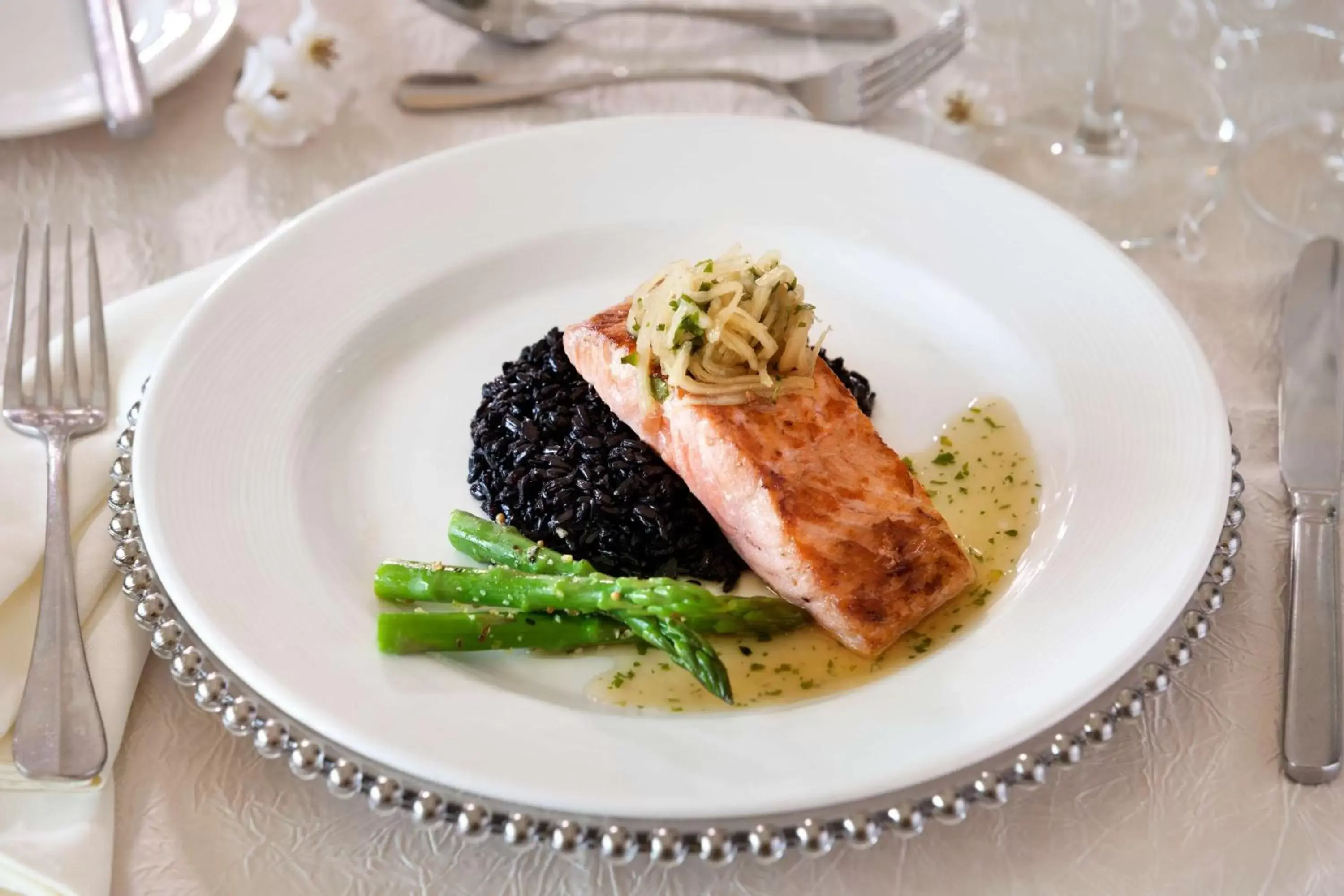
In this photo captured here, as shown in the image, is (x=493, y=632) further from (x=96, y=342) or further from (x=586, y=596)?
(x=96, y=342)

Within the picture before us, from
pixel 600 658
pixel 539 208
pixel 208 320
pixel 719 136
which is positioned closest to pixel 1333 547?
pixel 600 658

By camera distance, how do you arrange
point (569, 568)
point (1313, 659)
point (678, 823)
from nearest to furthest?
point (678, 823), point (1313, 659), point (569, 568)

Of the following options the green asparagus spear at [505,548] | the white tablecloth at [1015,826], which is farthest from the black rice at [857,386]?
the white tablecloth at [1015,826]

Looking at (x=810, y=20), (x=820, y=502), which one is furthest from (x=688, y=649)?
(x=810, y=20)

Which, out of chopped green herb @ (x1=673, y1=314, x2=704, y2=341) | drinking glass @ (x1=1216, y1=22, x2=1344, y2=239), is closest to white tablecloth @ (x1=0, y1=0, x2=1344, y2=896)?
drinking glass @ (x1=1216, y1=22, x2=1344, y2=239)

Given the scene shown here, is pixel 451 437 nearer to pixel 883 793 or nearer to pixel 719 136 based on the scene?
pixel 719 136

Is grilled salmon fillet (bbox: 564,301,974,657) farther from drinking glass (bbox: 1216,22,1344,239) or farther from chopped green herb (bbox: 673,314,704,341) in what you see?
drinking glass (bbox: 1216,22,1344,239)

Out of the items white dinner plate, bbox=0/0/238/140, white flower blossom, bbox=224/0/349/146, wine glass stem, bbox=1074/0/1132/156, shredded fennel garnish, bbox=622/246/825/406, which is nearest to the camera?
shredded fennel garnish, bbox=622/246/825/406
